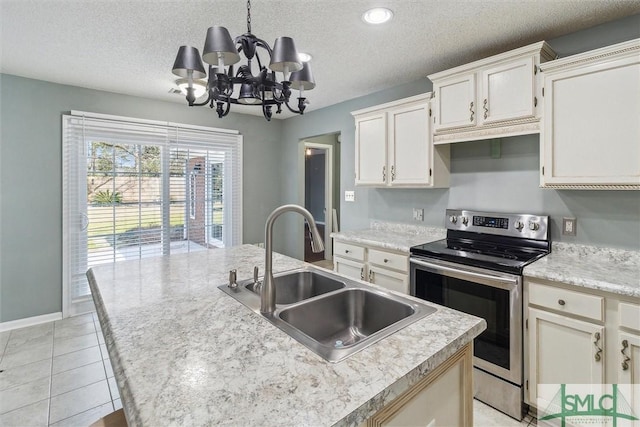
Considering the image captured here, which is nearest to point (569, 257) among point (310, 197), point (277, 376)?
point (277, 376)

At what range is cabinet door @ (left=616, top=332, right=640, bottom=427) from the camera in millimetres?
1524

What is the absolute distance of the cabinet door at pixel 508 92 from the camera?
2.06 meters

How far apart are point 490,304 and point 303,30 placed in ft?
7.05

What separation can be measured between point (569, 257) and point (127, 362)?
2.48m

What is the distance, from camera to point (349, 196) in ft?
12.9

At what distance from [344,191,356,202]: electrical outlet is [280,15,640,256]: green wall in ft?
0.17

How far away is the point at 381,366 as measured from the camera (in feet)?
2.78

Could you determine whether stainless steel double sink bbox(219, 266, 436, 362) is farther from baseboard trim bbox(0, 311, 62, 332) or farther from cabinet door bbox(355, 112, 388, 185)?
baseboard trim bbox(0, 311, 62, 332)

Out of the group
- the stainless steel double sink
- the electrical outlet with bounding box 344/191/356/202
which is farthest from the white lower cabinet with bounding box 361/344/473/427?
the electrical outlet with bounding box 344/191/356/202

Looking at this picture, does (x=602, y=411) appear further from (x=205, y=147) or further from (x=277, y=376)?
(x=205, y=147)

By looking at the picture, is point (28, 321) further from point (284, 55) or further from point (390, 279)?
point (284, 55)

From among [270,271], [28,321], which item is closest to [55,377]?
[28,321]

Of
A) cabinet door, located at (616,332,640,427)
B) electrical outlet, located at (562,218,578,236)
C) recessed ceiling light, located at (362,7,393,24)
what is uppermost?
recessed ceiling light, located at (362,7,393,24)

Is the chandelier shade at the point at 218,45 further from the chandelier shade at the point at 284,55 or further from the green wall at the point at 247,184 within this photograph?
the green wall at the point at 247,184
